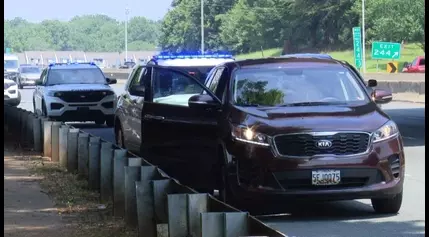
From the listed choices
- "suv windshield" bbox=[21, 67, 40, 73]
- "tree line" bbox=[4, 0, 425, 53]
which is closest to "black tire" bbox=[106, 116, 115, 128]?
"suv windshield" bbox=[21, 67, 40, 73]

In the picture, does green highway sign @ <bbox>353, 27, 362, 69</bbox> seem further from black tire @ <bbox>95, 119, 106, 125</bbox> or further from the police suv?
the police suv

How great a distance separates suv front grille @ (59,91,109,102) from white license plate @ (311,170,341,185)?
15557 mm

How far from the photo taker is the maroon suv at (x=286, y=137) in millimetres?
9453

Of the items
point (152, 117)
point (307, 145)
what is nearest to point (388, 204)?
point (307, 145)

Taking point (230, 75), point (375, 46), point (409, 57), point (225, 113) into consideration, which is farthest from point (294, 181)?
point (409, 57)

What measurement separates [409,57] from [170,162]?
79531 millimetres

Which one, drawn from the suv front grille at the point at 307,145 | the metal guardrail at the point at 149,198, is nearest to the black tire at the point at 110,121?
the metal guardrail at the point at 149,198

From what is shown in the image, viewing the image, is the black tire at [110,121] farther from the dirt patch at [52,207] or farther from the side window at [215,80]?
the side window at [215,80]

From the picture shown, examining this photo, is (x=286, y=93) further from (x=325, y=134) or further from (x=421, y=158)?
(x=421, y=158)

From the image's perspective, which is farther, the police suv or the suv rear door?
the police suv

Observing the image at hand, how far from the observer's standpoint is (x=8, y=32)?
194250 mm

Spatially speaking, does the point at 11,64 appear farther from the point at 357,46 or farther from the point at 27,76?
the point at 357,46

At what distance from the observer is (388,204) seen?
32.8ft

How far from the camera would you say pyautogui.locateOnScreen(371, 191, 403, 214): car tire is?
9.94 metres
